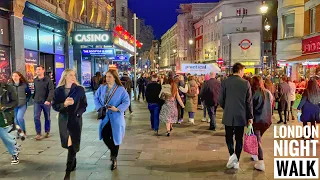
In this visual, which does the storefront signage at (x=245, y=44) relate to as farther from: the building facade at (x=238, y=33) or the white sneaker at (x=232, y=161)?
the white sneaker at (x=232, y=161)

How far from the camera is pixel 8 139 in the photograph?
6.05 meters

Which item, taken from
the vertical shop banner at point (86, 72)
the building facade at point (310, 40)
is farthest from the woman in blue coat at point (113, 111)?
the vertical shop banner at point (86, 72)

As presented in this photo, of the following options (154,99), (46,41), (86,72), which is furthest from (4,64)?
(86,72)

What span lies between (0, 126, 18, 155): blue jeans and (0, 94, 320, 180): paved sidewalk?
28 cm

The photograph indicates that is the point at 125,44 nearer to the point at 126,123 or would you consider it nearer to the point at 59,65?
the point at 59,65

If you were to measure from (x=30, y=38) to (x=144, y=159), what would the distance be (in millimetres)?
10254

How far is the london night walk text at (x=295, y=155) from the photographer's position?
562cm

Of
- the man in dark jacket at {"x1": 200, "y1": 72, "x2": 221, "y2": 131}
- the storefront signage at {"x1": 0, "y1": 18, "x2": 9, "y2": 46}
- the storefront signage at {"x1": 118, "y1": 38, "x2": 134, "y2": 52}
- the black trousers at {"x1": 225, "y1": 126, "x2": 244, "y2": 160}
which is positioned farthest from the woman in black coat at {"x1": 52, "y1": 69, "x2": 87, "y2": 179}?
the storefront signage at {"x1": 118, "y1": 38, "x2": 134, "y2": 52}

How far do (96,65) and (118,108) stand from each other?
21341 mm

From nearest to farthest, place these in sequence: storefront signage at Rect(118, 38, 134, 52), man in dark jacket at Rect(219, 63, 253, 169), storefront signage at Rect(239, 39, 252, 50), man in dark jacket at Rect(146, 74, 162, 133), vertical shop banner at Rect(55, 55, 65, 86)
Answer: man in dark jacket at Rect(219, 63, 253, 169) < man in dark jacket at Rect(146, 74, 162, 133) < vertical shop banner at Rect(55, 55, 65, 86) < storefront signage at Rect(118, 38, 134, 52) < storefront signage at Rect(239, 39, 252, 50)

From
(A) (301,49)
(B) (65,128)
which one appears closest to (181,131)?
(B) (65,128)

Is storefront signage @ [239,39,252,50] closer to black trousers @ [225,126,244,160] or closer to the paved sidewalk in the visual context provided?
the paved sidewalk

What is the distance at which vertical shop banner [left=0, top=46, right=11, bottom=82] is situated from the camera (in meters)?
11.8

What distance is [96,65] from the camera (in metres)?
26.3
